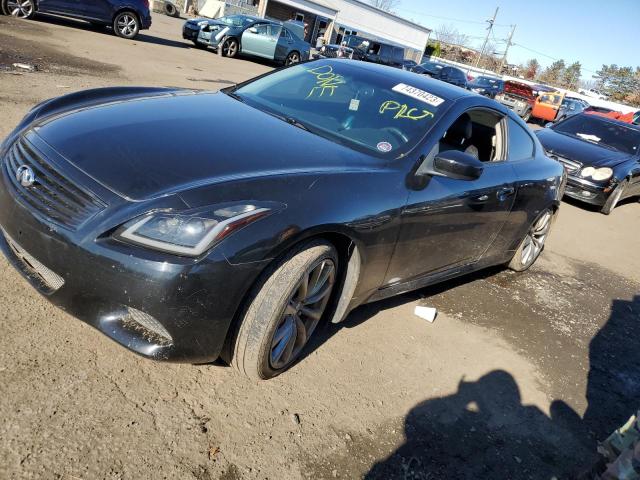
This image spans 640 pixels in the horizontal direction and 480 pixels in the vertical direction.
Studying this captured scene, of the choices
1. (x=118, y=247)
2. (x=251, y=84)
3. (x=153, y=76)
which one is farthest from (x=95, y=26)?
(x=118, y=247)

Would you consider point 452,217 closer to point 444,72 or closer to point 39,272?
point 39,272

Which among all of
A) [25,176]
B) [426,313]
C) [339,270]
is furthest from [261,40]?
[25,176]

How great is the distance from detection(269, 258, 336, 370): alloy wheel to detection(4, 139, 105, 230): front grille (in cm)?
99

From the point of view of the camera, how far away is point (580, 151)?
365 inches

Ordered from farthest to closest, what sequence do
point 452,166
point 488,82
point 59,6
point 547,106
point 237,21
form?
1. point 547,106
2. point 488,82
3. point 237,21
4. point 59,6
5. point 452,166

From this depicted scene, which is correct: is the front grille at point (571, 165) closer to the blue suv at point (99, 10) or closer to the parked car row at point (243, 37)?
the blue suv at point (99, 10)

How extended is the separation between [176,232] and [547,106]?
25.9 m

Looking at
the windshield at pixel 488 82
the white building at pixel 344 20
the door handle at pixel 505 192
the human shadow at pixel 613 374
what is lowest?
the human shadow at pixel 613 374

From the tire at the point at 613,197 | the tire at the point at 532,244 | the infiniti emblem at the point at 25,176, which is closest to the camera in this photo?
the infiniti emblem at the point at 25,176

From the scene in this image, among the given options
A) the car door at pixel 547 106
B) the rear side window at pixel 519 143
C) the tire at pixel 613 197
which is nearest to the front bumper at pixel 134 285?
the rear side window at pixel 519 143

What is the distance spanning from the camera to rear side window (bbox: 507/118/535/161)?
427 cm

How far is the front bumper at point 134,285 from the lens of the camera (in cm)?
216

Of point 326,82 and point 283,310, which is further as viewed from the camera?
point 326,82

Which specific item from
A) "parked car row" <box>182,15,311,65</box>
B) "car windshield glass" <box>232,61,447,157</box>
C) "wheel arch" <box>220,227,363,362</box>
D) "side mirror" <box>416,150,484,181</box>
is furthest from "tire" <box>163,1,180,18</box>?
"wheel arch" <box>220,227,363,362</box>
